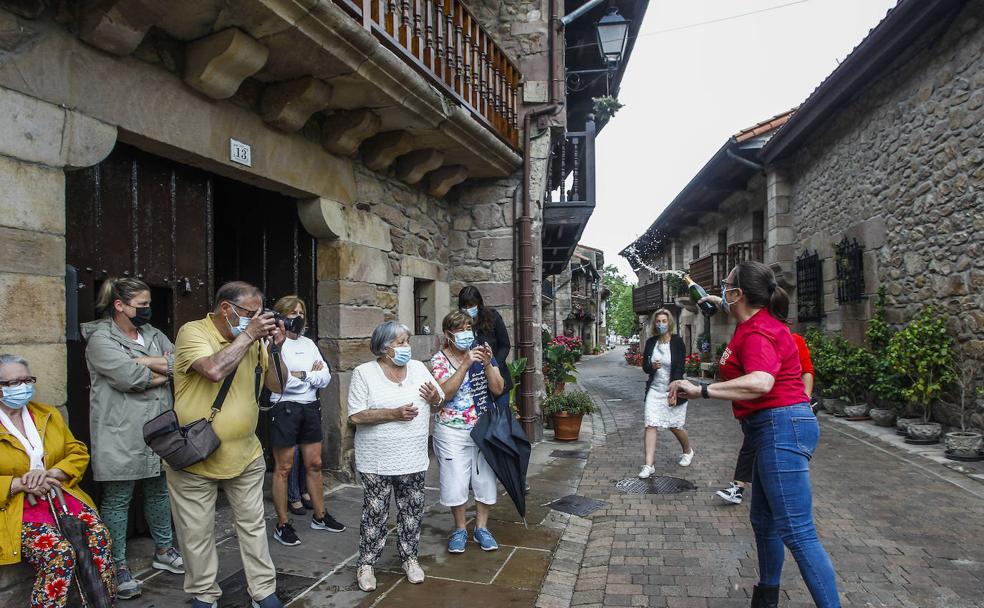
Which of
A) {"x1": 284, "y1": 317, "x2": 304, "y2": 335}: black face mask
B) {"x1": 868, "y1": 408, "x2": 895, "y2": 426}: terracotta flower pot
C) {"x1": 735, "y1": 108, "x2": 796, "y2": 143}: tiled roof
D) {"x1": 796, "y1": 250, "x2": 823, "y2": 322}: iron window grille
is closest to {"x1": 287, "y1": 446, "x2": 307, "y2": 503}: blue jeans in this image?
{"x1": 284, "y1": 317, "x2": 304, "y2": 335}: black face mask

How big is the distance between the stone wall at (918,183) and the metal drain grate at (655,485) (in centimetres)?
385

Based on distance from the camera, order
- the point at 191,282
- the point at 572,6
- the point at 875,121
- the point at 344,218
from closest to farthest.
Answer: the point at 191,282
the point at 344,218
the point at 875,121
the point at 572,6

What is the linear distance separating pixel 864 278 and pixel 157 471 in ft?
31.6

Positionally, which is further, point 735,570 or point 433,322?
point 433,322

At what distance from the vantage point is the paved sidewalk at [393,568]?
321cm

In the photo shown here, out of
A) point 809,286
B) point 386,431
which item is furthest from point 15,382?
point 809,286

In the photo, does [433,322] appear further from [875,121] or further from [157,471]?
[875,121]

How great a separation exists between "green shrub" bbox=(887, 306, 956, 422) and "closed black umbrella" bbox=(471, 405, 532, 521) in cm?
570

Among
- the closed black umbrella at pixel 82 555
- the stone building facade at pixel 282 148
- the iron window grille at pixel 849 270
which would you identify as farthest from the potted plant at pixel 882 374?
the closed black umbrella at pixel 82 555

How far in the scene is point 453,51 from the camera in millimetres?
5805

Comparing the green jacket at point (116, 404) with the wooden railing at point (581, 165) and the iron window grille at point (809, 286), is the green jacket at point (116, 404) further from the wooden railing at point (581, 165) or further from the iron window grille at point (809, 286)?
the iron window grille at point (809, 286)

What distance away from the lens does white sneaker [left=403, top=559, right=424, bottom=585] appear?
339cm

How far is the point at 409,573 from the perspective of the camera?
11.2 ft

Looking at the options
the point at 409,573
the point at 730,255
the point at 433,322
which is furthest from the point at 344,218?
the point at 730,255
